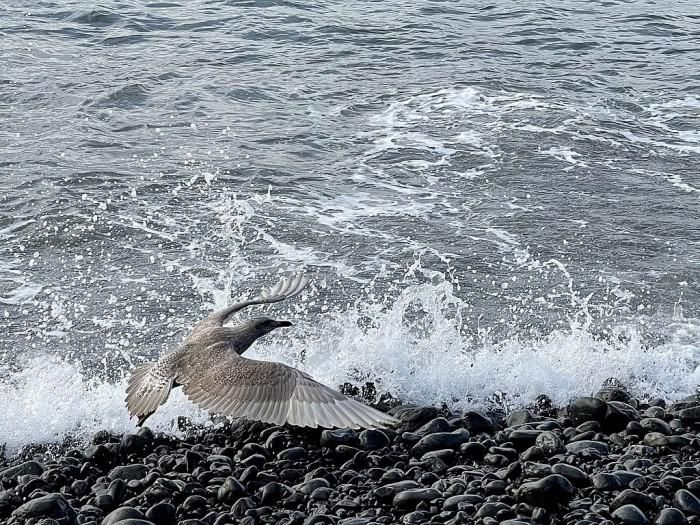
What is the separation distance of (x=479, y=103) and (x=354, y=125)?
2516 mm

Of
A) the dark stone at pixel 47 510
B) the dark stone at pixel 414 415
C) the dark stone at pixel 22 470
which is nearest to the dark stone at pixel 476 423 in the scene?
the dark stone at pixel 414 415

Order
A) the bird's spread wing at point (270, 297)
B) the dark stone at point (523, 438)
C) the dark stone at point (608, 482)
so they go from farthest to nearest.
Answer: the bird's spread wing at point (270, 297) < the dark stone at point (523, 438) < the dark stone at point (608, 482)

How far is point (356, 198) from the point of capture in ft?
48.1

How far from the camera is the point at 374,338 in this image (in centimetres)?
1048

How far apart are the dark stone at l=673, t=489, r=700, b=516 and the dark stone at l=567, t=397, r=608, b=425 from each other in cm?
153

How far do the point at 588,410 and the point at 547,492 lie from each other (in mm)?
1688

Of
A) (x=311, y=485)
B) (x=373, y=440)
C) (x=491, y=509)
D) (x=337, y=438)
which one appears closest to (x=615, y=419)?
(x=491, y=509)

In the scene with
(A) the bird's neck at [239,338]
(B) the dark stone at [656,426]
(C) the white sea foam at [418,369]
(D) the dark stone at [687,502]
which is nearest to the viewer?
(D) the dark stone at [687,502]

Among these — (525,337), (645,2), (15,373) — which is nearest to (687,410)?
(525,337)

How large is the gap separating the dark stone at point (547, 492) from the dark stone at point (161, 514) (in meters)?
2.63

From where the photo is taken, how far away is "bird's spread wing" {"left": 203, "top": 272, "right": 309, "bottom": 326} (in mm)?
9781

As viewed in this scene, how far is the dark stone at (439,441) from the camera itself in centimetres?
853

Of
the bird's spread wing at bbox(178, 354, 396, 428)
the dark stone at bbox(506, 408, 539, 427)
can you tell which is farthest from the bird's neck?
the dark stone at bbox(506, 408, 539, 427)

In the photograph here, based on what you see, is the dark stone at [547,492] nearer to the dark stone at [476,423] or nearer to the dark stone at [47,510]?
the dark stone at [476,423]
